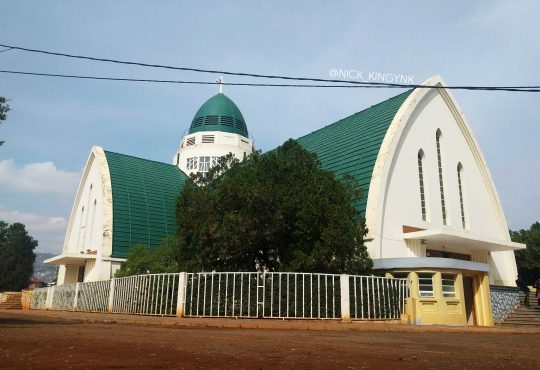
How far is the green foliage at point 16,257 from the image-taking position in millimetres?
48656

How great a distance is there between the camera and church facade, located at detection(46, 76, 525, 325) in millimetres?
14406

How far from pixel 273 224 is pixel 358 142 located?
891 cm

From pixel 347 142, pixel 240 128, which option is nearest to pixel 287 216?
pixel 347 142

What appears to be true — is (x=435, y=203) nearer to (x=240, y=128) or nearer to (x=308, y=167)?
(x=308, y=167)

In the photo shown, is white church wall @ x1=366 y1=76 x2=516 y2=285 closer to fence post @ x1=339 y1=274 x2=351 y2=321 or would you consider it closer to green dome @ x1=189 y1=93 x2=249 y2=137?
fence post @ x1=339 y1=274 x2=351 y2=321

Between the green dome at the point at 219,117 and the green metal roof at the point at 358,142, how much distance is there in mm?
8744

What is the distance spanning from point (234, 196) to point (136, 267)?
683 cm

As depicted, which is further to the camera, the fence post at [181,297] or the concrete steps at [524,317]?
the concrete steps at [524,317]

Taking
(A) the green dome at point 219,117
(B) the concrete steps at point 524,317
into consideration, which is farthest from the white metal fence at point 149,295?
(A) the green dome at point 219,117

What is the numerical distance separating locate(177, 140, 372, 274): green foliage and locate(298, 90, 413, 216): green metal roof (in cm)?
451

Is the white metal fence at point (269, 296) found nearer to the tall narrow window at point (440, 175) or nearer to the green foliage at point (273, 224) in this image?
the green foliage at point (273, 224)

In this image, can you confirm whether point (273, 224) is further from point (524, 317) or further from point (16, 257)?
point (16, 257)

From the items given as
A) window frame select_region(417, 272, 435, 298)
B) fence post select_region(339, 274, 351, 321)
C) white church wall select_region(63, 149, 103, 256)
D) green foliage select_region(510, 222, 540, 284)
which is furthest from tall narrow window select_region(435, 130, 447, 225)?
white church wall select_region(63, 149, 103, 256)

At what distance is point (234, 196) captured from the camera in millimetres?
12172
